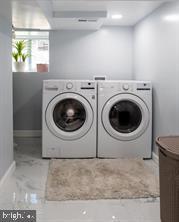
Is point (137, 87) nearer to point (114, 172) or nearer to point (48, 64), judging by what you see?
point (114, 172)

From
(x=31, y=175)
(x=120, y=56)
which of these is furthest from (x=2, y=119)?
(x=120, y=56)

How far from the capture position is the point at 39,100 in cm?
482

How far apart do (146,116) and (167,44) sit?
0.92 metres

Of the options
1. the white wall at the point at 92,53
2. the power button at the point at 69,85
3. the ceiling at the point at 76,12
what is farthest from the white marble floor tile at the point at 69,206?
the white wall at the point at 92,53

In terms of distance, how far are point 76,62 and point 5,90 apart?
2129 mm

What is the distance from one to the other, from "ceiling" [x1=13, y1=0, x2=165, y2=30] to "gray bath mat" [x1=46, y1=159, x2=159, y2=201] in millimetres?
1736

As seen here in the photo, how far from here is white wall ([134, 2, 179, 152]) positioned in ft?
9.69

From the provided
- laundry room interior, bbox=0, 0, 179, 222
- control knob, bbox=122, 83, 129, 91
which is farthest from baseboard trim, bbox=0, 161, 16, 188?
control knob, bbox=122, 83, 129, 91

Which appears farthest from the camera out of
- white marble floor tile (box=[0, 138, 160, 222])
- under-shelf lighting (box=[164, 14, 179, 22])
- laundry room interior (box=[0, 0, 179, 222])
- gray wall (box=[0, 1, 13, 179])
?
under-shelf lighting (box=[164, 14, 179, 22])

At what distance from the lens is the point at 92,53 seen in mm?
4707

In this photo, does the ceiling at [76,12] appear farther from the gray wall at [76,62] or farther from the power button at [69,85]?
the power button at [69,85]

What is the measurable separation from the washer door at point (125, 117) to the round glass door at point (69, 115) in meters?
0.29

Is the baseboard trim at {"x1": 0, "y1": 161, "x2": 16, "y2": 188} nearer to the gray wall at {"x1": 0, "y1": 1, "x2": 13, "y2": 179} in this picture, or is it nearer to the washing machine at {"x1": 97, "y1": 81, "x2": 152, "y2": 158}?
the gray wall at {"x1": 0, "y1": 1, "x2": 13, "y2": 179}

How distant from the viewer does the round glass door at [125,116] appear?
366 centimetres
